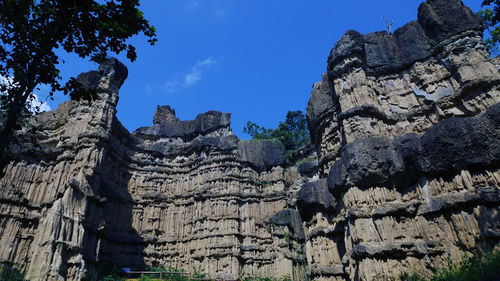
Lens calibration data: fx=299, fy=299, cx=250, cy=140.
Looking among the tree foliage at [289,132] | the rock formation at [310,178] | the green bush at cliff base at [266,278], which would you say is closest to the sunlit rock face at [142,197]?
the rock formation at [310,178]

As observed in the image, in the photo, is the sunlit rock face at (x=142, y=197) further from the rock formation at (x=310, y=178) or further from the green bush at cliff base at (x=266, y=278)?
the green bush at cliff base at (x=266, y=278)

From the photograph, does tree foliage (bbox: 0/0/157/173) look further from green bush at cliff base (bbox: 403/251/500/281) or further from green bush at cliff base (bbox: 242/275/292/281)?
green bush at cliff base (bbox: 242/275/292/281)

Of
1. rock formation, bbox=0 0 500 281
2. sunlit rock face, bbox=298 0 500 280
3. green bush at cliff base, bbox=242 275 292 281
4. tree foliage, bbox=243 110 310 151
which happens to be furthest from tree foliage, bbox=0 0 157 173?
tree foliage, bbox=243 110 310 151

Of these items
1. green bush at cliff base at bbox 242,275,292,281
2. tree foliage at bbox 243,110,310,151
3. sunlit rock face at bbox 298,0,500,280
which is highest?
tree foliage at bbox 243,110,310,151

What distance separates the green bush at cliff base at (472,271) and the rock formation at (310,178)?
1.49 ft

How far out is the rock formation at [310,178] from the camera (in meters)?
12.3

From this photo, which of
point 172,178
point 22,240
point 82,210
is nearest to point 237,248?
point 172,178

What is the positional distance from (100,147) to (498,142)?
2537 centimetres

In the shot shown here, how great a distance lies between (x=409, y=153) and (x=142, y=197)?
25057mm

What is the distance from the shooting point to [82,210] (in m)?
20.4

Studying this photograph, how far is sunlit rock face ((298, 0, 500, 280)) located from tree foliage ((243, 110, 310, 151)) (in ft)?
75.8

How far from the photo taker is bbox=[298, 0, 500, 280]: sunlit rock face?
1173 cm

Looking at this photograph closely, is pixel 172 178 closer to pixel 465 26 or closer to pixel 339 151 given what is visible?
pixel 339 151

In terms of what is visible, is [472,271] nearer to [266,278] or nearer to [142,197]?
[266,278]
